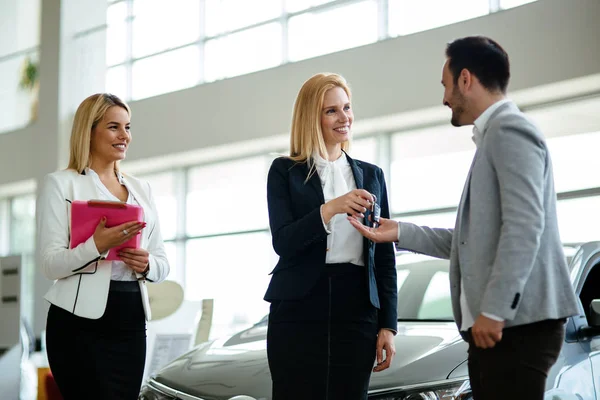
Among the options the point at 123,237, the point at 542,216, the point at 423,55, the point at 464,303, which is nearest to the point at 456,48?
the point at 542,216

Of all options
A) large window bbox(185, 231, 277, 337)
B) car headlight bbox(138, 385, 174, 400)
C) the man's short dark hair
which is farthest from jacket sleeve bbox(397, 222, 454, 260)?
large window bbox(185, 231, 277, 337)

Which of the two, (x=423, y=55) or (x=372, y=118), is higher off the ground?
(x=423, y=55)

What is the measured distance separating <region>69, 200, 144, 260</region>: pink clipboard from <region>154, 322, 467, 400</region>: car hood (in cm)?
76

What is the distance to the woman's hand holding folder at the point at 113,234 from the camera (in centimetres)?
246

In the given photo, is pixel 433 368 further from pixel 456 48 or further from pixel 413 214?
pixel 413 214

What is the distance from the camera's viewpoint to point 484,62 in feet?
6.66

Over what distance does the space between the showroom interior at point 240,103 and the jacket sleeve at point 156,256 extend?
122 inches

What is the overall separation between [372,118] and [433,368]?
240 inches

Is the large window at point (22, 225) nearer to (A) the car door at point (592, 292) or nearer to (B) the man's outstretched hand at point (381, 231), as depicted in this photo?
(A) the car door at point (592, 292)

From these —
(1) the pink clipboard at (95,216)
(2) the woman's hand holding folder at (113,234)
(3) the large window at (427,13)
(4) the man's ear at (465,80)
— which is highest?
(3) the large window at (427,13)

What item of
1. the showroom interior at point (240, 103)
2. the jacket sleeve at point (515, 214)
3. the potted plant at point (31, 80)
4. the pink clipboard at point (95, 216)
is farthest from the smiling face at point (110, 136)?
the potted plant at point (31, 80)

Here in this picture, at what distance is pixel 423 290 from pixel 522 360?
1.94m

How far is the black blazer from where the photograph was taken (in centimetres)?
234

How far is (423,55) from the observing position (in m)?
8.24
